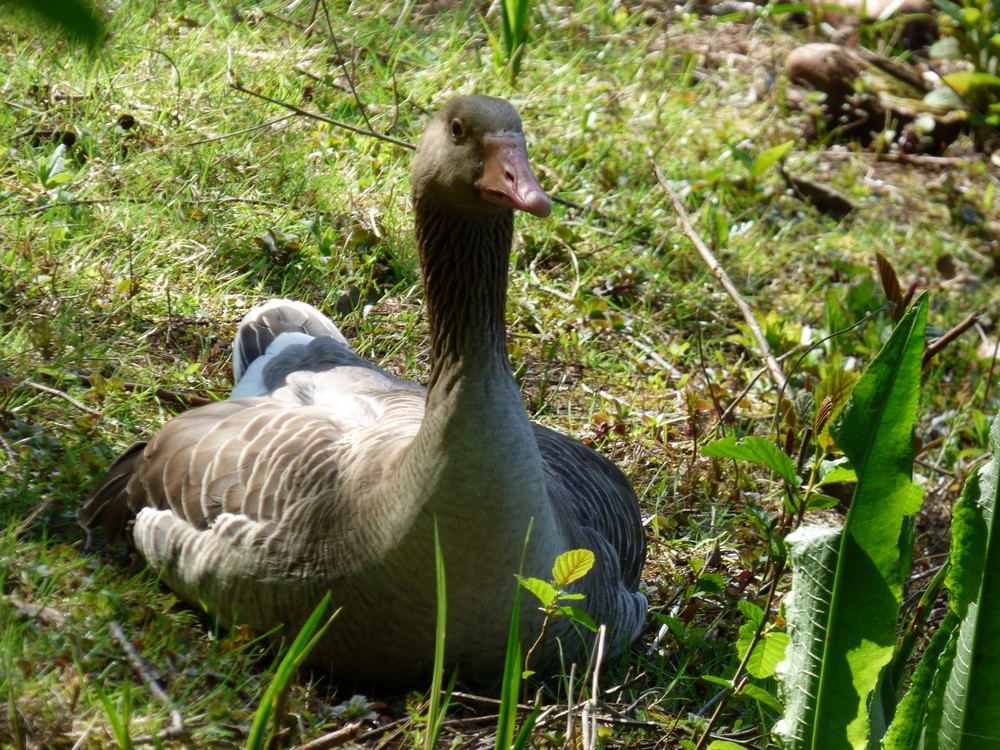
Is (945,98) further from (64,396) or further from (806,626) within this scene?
(806,626)

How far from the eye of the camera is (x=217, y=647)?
3.15m

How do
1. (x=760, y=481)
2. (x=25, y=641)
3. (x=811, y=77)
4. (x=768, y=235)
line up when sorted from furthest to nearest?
(x=811, y=77), (x=768, y=235), (x=760, y=481), (x=25, y=641)

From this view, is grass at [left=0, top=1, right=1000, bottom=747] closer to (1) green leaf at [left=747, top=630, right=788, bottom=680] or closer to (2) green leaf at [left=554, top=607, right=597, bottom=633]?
(1) green leaf at [left=747, top=630, right=788, bottom=680]

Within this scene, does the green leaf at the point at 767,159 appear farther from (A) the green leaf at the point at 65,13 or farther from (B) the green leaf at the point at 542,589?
(A) the green leaf at the point at 65,13

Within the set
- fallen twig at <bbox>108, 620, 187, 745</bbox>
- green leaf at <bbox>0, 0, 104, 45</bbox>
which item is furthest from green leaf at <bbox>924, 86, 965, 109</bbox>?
green leaf at <bbox>0, 0, 104, 45</bbox>

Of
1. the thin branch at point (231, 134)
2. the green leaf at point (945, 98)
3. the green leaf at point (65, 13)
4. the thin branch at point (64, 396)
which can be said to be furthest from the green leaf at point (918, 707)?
the green leaf at point (945, 98)

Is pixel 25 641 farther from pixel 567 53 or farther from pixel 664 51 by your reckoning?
pixel 664 51

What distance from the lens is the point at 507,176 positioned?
2.73 meters

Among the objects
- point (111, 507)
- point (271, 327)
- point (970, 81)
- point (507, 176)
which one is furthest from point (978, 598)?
point (970, 81)

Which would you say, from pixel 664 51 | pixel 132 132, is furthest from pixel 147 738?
pixel 664 51

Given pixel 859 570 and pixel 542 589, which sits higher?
pixel 859 570

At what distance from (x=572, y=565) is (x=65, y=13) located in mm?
1861

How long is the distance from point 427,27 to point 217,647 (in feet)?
15.9

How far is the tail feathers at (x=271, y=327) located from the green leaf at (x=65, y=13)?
358 centimetres
